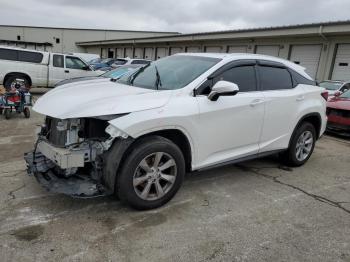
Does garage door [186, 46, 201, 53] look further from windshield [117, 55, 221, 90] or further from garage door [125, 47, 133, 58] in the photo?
windshield [117, 55, 221, 90]

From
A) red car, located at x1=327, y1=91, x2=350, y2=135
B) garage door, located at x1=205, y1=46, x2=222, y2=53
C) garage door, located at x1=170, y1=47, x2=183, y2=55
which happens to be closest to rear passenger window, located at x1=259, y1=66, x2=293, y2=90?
red car, located at x1=327, y1=91, x2=350, y2=135

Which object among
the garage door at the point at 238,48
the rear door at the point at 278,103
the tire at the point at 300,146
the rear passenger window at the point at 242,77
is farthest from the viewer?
the garage door at the point at 238,48

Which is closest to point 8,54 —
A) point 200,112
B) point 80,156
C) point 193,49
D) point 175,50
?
point 80,156

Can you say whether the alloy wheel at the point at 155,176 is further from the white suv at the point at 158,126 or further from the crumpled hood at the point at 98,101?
the crumpled hood at the point at 98,101

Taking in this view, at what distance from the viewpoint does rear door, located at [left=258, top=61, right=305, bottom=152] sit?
4902mm

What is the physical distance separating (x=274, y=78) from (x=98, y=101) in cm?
281

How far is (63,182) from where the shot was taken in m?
3.68

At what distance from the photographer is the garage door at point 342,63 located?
55.2ft

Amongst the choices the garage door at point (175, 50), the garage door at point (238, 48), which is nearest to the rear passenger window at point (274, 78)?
the garage door at point (238, 48)

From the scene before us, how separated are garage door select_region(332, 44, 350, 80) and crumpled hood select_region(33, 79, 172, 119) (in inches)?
617

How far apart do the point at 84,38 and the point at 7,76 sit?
50.8 m

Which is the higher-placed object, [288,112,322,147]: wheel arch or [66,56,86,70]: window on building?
[66,56,86,70]: window on building

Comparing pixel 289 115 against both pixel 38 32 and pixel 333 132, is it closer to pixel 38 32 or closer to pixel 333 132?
pixel 333 132

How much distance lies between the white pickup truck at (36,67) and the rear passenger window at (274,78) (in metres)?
10.4
